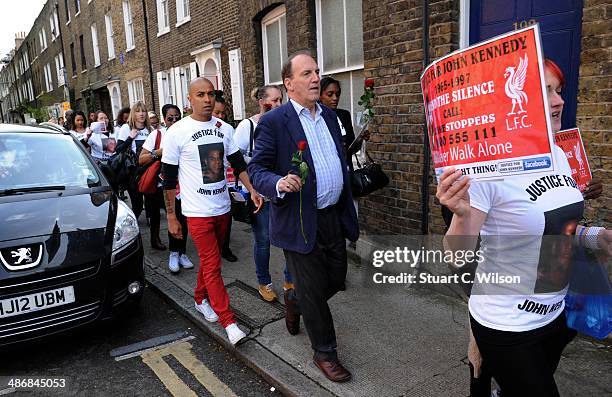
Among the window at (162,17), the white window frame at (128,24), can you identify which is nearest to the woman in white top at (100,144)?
the window at (162,17)

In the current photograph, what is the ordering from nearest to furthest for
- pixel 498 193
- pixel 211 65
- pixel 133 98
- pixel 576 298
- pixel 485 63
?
pixel 485 63, pixel 498 193, pixel 576 298, pixel 211 65, pixel 133 98

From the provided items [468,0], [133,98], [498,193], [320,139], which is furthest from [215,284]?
[133,98]

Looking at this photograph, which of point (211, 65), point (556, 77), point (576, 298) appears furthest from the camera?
point (211, 65)

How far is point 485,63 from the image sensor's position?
147cm

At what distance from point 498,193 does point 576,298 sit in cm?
68

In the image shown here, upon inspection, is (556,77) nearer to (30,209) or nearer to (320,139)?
(320,139)

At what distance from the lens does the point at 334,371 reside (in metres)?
2.95

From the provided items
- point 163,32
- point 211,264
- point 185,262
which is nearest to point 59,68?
point 163,32

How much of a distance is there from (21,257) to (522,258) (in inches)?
126

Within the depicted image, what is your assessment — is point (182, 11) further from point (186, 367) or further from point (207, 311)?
point (186, 367)

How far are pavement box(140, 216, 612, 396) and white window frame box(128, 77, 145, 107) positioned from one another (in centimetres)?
1284

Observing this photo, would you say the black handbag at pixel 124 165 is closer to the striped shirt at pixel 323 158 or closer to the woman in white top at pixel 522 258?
the striped shirt at pixel 323 158

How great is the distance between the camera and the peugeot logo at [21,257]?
10.3ft

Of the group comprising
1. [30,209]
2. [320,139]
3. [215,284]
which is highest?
[320,139]
